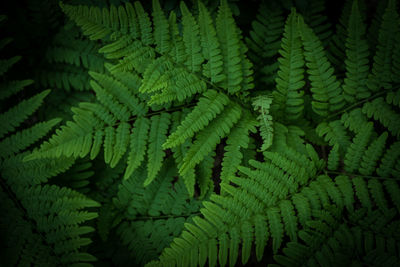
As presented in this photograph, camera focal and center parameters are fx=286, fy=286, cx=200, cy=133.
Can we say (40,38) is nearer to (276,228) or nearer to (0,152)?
(0,152)

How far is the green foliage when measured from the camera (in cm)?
218

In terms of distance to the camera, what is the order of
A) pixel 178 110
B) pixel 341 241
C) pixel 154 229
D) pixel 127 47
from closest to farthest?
pixel 341 241
pixel 127 47
pixel 178 110
pixel 154 229

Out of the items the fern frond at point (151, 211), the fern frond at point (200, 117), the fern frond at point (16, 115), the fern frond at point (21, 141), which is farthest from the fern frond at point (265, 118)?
the fern frond at point (16, 115)

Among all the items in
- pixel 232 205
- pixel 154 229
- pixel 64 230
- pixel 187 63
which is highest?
pixel 187 63

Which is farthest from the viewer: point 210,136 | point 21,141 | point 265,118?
point 21,141

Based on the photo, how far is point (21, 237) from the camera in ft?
8.29

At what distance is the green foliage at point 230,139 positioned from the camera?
85.9 inches

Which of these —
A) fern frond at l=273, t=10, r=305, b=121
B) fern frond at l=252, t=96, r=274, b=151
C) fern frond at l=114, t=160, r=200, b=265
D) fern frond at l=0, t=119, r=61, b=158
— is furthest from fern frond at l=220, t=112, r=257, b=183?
fern frond at l=0, t=119, r=61, b=158

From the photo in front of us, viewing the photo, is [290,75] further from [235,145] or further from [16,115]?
[16,115]

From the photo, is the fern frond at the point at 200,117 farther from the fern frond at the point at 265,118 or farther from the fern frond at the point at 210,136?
the fern frond at the point at 265,118

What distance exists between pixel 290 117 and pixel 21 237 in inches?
104

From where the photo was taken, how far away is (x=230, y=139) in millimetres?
2475

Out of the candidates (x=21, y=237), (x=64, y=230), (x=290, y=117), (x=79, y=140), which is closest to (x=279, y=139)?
(x=290, y=117)

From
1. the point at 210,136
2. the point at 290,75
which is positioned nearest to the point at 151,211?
the point at 210,136
